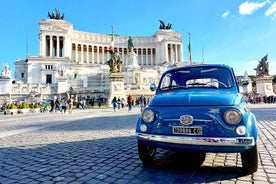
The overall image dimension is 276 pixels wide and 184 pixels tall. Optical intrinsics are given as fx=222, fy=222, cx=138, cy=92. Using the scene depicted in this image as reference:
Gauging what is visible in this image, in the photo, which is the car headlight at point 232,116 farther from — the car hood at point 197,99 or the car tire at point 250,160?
the car tire at point 250,160

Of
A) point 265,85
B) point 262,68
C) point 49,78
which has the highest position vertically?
point 49,78

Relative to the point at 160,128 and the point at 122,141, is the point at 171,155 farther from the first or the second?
the point at 122,141

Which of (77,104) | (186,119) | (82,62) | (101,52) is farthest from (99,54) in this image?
(186,119)

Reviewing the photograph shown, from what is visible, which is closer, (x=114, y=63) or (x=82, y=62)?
(x=114, y=63)

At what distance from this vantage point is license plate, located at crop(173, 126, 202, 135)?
332 cm

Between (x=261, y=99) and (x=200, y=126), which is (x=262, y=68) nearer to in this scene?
(x=261, y=99)

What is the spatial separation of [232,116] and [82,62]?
81021 millimetres

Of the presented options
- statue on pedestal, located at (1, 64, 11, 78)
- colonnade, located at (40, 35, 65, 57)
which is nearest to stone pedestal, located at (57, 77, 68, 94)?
statue on pedestal, located at (1, 64, 11, 78)

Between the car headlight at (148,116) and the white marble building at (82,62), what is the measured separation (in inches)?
1385

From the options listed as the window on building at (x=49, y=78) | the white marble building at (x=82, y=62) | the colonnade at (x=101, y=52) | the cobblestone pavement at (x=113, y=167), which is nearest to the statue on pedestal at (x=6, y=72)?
the white marble building at (x=82, y=62)

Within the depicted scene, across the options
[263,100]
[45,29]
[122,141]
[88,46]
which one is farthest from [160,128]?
[88,46]

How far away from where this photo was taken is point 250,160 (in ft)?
11.0

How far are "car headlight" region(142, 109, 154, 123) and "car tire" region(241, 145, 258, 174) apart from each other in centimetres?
152

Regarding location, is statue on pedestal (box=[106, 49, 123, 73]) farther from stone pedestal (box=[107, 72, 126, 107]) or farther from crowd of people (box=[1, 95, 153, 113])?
crowd of people (box=[1, 95, 153, 113])
